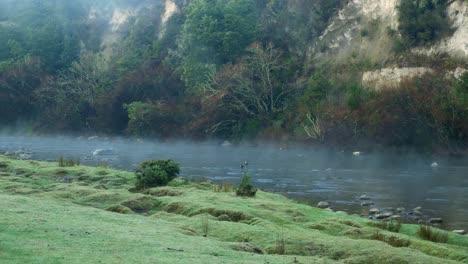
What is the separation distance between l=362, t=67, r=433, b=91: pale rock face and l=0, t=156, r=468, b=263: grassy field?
133ft

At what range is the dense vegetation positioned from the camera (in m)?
58.4

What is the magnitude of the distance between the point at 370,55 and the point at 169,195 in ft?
158

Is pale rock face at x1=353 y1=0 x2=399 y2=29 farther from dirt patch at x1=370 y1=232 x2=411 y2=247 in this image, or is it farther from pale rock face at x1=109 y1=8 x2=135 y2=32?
pale rock face at x1=109 y1=8 x2=135 y2=32

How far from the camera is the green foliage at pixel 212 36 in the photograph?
267 ft

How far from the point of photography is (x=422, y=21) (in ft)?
202

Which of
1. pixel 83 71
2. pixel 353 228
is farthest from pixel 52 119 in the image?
pixel 353 228

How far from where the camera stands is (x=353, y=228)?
1805 cm

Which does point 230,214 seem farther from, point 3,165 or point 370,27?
point 370,27

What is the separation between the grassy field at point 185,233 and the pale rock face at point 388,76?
40.5 m

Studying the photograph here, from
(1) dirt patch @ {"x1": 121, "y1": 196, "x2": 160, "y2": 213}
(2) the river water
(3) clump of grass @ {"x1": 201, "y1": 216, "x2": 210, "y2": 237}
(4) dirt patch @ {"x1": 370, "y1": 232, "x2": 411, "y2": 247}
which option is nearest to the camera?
(3) clump of grass @ {"x1": 201, "y1": 216, "x2": 210, "y2": 237}

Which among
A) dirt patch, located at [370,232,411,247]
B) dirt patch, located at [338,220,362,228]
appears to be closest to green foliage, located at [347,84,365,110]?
dirt patch, located at [338,220,362,228]

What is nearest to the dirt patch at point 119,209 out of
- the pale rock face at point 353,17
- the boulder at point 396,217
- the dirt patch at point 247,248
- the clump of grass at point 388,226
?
the dirt patch at point 247,248

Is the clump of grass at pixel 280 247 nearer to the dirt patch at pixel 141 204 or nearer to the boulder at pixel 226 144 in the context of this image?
the dirt patch at pixel 141 204

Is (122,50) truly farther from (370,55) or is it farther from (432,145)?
(432,145)
